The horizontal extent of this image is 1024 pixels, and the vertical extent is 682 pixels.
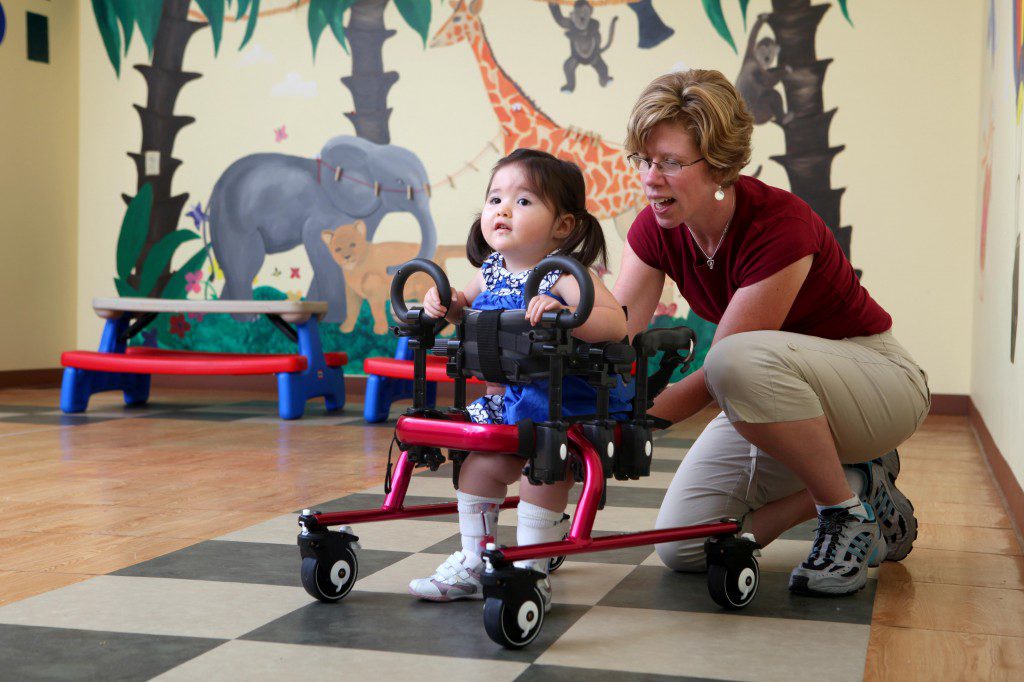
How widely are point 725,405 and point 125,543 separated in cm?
119

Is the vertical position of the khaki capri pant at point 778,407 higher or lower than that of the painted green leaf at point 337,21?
lower

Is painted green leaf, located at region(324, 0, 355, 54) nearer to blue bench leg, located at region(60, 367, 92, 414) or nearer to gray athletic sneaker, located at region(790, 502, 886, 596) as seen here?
blue bench leg, located at region(60, 367, 92, 414)

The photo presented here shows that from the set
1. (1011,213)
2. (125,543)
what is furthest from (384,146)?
(125,543)

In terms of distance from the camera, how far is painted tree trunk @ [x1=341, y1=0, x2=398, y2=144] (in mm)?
5910

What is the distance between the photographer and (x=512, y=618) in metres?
1.38

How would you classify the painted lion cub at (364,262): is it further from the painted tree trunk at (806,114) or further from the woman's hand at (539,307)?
the woman's hand at (539,307)

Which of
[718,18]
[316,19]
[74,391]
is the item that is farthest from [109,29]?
[718,18]

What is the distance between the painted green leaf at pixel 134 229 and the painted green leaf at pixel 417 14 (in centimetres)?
178

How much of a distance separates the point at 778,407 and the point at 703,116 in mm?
466

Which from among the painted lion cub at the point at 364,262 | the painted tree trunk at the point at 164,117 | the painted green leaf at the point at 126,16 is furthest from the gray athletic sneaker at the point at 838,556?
the painted green leaf at the point at 126,16

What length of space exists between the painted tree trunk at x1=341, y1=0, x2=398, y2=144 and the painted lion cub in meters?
0.54

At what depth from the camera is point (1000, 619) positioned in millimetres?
1612

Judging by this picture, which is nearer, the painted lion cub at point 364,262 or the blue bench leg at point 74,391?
the blue bench leg at point 74,391

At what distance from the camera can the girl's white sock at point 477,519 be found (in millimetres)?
1611
